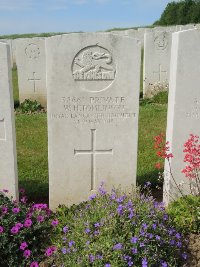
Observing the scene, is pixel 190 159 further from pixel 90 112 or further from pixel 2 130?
pixel 2 130

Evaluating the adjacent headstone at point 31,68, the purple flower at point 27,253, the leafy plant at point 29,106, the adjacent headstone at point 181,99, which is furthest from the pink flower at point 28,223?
the adjacent headstone at point 31,68

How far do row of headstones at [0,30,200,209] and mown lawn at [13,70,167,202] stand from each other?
76cm

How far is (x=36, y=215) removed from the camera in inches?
152

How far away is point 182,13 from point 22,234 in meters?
42.4

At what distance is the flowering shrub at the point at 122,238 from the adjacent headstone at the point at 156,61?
7.75 meters

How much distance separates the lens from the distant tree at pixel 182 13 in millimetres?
39588

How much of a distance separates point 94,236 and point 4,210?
1.12m

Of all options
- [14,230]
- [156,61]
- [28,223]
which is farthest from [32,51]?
[14,230]

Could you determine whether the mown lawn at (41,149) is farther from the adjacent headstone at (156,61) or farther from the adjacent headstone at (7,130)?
the adjacent headstone at (156,61)

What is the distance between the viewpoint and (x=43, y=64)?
33.3ft

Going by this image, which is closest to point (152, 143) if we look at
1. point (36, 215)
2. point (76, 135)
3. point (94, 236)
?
point (76, 135)

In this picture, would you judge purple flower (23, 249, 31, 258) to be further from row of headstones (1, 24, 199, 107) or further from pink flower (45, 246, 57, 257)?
row of headstones (1, 24, 199, 107)

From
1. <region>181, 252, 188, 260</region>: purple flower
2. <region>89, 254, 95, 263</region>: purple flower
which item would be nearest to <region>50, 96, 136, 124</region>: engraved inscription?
<region>181, 252, 188, 260</region>: purple flower

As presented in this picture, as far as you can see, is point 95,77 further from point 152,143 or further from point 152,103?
point 152,103
